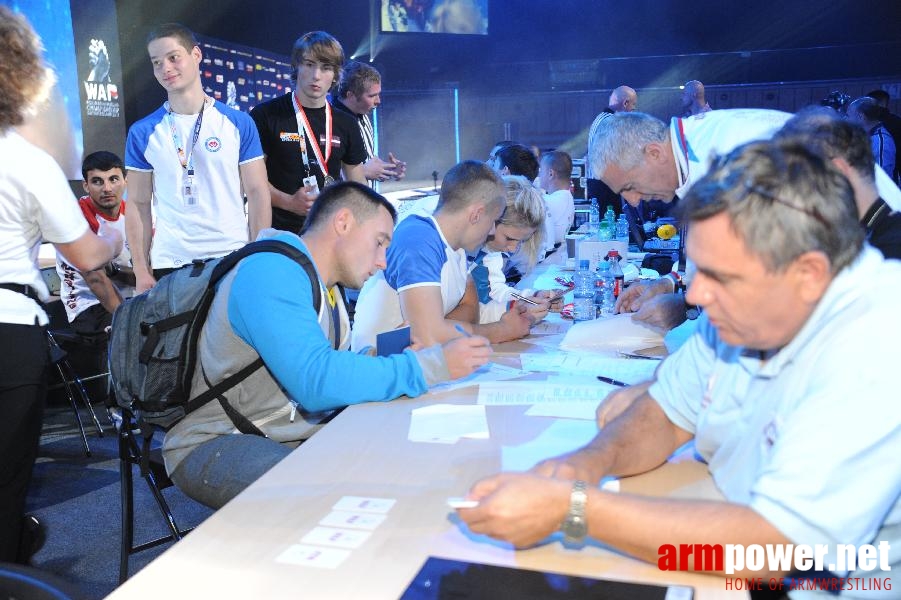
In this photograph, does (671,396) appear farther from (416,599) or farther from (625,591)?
Result: (416,599)

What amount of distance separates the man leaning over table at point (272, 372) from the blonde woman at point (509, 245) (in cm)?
108

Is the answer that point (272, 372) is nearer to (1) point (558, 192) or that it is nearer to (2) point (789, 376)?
(2) point (789, 376)

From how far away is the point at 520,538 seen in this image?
1099 millimetres

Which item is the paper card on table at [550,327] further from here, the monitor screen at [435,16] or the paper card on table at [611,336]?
the monitor screen at [435,16]

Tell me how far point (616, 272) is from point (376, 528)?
279 cm

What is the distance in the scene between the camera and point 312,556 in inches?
44.9

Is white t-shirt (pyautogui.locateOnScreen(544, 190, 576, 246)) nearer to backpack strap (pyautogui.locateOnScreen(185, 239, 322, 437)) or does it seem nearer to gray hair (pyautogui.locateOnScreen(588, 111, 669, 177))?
gray hair (pyautogui.locateOnScreen(588, 111, 669, 177))

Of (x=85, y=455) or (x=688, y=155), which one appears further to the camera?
(x=85, y=455)

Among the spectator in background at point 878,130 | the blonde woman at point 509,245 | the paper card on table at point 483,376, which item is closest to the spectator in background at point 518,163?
the blonde woman at point 509,245

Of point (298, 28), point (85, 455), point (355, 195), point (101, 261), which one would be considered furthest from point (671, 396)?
point (298, 28)

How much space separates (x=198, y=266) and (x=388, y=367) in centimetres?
56

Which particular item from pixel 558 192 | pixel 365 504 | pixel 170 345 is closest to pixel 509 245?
pixel 170 345

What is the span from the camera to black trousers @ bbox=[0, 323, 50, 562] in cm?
195

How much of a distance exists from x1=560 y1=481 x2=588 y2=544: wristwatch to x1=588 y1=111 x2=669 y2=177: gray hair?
1.56 meters
